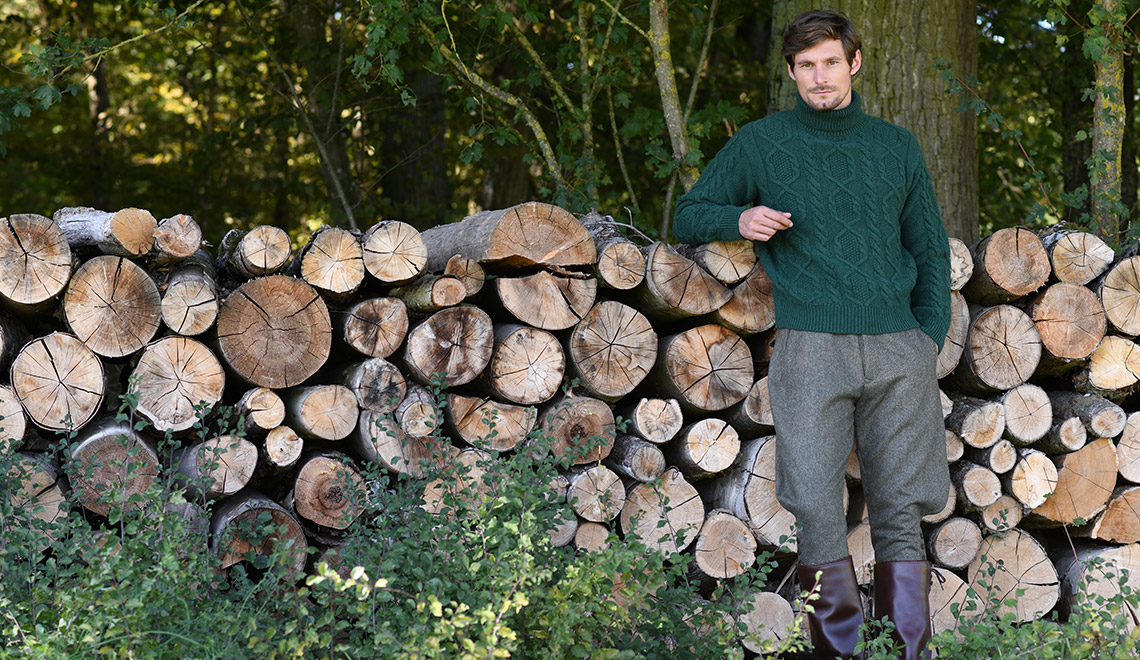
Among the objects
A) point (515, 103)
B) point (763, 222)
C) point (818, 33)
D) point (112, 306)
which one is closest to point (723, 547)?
point (763, 222)

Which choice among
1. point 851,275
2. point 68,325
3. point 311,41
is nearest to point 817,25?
point 851,275

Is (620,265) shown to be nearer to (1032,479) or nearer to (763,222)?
(763,222)

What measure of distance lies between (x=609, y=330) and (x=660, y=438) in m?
0.39

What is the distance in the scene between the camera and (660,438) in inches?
133

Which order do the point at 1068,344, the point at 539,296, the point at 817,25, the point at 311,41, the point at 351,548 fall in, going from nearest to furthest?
the point at 351,548
the point at 817,25
the point at 539,296
the point at 1068,344
the point at 311,41

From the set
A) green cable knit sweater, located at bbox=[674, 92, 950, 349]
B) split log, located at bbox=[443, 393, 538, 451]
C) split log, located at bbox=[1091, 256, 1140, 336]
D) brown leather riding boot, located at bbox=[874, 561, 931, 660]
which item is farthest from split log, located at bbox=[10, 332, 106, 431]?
split log, located at bbox=[1091, 256, 1140, 336]

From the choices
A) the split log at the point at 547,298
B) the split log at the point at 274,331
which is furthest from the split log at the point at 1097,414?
the split log at the point at 274,331

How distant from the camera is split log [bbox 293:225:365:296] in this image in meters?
3.08

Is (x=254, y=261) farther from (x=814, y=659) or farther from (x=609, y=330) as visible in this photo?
(x=814, y=659)

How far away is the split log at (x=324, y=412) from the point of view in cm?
309

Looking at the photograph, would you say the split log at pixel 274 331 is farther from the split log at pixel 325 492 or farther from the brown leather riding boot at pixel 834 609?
the brown leather riding boot at pixel 834 609

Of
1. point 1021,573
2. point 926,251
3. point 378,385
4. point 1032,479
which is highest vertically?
point 926,251

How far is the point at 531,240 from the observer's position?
323cm

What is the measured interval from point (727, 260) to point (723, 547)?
0.95 metres
